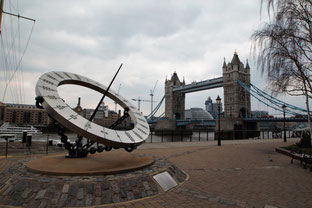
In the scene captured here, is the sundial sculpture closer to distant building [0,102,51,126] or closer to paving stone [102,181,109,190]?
paving stone [102,181,109,190]

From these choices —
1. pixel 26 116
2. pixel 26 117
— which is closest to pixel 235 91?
pixel 26 116

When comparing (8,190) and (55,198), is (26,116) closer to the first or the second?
(8,190)

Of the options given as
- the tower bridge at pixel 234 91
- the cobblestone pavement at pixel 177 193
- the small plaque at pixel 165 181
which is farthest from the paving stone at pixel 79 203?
the tower bridge at pixel 234 91

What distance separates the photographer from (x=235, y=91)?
176 ft

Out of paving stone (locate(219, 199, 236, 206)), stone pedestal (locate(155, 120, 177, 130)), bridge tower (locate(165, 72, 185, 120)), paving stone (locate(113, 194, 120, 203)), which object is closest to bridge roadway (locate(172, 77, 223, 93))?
bridge tower (locate(165, 72, 185, 120))

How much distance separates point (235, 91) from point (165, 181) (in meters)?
53.3

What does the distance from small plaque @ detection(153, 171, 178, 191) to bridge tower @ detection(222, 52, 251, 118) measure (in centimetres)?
5125

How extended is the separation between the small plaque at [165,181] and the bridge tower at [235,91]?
2018 inches

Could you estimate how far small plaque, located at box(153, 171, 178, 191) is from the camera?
4488 mm

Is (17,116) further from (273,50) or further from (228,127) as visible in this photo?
(273,50)

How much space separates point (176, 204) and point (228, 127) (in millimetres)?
41888

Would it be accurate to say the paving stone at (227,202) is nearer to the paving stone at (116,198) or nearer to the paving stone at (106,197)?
the paving stone at (116,198)

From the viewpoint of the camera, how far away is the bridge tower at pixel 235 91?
174ft

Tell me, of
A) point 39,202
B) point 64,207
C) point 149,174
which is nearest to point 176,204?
point 149,174
